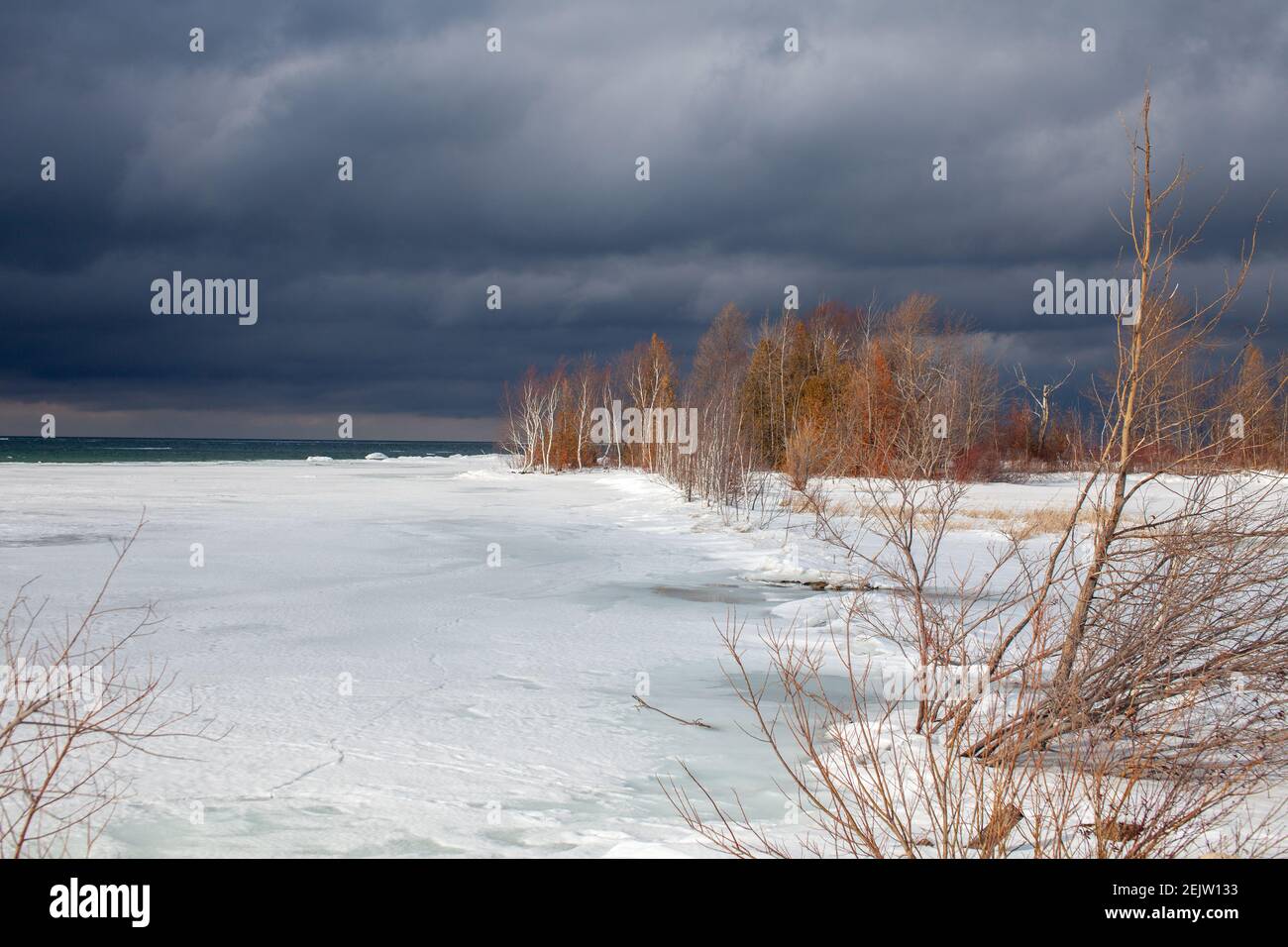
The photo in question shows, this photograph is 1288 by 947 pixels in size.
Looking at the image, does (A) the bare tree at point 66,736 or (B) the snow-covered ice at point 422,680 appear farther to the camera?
(B) the snow-covered ice at point 422,680

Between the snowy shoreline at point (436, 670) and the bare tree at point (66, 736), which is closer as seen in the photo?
the bare tree at point (66, 736)

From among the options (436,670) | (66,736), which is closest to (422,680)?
(436,670)

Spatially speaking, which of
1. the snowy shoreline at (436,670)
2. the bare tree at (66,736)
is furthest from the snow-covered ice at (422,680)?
the bare tree at (66,736)

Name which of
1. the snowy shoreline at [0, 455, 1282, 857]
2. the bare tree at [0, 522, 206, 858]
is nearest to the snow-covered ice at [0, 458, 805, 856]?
the snowy shoreline at [0, 455, 1282, 857]

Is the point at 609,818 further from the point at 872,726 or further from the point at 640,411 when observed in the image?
the point at 640,411

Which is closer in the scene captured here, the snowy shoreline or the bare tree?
the bare tree

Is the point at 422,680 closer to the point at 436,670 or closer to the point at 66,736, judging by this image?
the point at 436,670

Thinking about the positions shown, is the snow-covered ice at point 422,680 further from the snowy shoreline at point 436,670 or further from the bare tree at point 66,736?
the bare tree at point 66,736

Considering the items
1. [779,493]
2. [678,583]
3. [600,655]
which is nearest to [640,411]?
[779,493]

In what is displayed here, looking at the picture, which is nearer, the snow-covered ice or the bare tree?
the bare tree

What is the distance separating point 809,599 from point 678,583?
2.22 meters

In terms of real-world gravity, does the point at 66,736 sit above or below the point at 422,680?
above

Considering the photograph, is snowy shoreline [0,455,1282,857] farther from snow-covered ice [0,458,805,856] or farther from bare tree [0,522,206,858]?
bare tree [0,522,206,858]
